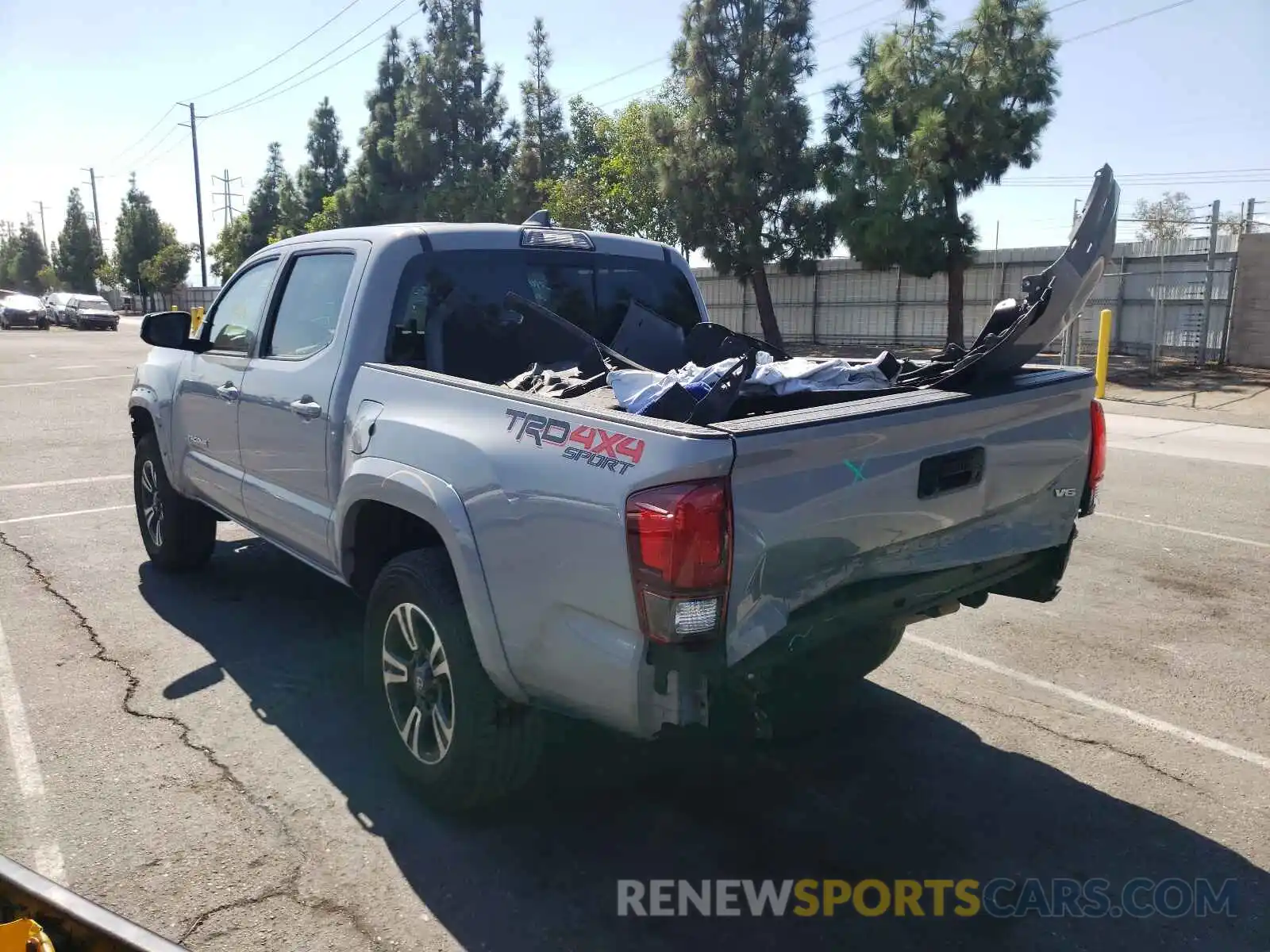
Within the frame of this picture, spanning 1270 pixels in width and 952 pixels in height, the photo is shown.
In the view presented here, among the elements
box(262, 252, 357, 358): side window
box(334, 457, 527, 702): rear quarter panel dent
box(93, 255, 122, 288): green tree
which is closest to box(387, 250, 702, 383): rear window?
box(262, 252, 357, 358): side window

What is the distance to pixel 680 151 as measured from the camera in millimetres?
25156

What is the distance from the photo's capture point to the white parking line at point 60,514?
774 centimetres

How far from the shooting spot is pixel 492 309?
4.34 meters

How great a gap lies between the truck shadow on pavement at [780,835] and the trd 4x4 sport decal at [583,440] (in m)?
1.28

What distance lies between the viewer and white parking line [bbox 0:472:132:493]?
9.05 metres

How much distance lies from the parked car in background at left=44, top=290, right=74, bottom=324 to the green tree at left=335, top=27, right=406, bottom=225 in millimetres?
16753

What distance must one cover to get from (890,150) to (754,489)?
20.1 meters

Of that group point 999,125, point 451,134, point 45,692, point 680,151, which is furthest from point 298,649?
point 451,134

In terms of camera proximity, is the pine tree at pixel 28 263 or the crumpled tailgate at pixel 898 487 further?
the pine tree at pixel 28 263

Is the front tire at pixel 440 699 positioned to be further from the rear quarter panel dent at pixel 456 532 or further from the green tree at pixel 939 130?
the green tree at pixel 939 130

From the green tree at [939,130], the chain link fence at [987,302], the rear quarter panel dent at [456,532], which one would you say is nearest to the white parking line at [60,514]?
the rear quarter panel dent at [456,532]

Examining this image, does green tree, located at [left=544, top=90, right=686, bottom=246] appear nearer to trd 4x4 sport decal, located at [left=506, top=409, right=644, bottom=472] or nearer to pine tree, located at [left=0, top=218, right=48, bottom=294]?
trd 4x4 sport decal, located at [left=506, top=409, right=644, bottom=472]

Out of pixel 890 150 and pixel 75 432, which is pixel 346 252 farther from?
pixel 890 150

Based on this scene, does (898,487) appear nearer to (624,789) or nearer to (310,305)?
(624,789)
